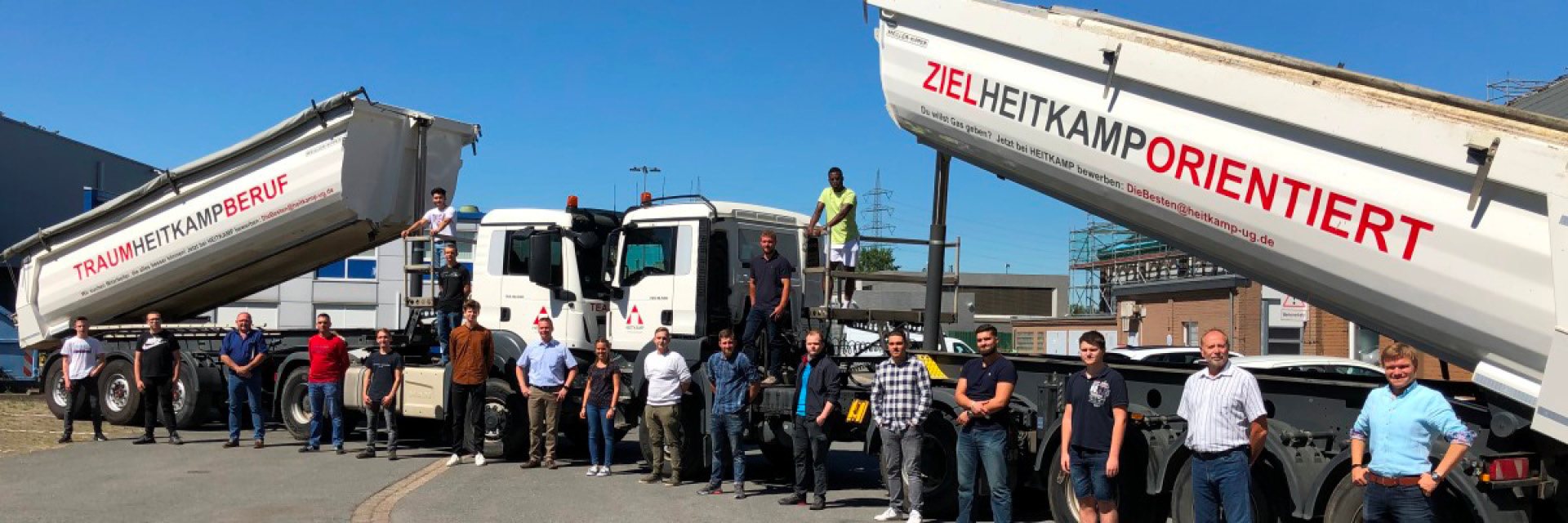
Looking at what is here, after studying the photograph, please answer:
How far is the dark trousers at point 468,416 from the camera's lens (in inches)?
505

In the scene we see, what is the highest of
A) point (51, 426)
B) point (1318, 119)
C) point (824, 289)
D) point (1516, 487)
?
point (1318, 119)

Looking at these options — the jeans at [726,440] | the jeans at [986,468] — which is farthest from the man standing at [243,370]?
the jeans at [986,468]

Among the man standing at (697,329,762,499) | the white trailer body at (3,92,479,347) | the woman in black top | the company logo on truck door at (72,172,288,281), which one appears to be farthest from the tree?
the company logo on truck door at (72,172,288,281)

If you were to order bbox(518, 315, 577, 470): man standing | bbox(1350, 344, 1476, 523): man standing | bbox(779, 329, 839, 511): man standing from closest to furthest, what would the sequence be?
1. bbox(1350, 344, 1476, 523): man standing
2. bbox(779, 329, 839, 511): man standing
3. bbox(518, 315, 577, 470): man standing

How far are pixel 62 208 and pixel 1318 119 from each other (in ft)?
103

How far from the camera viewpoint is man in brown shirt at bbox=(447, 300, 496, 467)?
12.4m

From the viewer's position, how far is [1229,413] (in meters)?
6.82

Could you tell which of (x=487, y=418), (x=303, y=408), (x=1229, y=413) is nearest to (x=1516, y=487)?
(x=1229, y=413)

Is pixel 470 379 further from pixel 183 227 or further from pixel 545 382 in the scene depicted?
pixel 183 227

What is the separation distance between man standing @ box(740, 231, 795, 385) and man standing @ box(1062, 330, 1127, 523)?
3.79 m

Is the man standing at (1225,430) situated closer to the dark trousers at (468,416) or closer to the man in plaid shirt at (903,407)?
the man in plaid shirt at (903,407)

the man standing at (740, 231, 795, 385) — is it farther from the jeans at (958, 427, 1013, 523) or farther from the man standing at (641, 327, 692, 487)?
the jeans at (958, 427, 1013, 523)

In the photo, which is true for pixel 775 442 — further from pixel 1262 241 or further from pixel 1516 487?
pixel 1516 487

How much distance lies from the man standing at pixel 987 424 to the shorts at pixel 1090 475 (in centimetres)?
78
